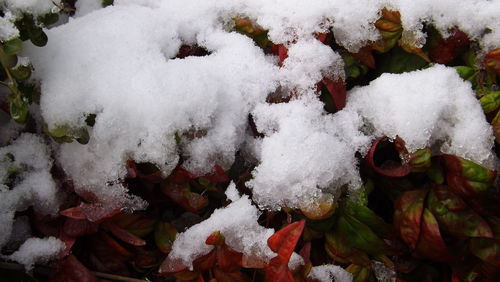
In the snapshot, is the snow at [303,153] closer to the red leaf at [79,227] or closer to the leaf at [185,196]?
the leaf at [185,196]

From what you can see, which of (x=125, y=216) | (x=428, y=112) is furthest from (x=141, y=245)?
(x=428, y=112)

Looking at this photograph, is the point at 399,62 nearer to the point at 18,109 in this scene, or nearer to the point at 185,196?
the point at 185,196

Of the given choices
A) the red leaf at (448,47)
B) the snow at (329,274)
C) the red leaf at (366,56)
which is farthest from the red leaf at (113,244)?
the red leaf at (448,47)

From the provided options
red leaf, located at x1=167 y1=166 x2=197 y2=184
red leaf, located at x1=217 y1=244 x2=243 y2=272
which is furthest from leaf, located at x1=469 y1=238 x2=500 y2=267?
red leaf, located at x1=167 y1=166 x2=197 y2=184

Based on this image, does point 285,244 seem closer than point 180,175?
Yes

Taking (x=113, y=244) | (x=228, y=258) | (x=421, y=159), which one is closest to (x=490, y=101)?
(x=421, y=159)

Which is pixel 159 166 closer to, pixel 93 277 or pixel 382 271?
pixel 93 277

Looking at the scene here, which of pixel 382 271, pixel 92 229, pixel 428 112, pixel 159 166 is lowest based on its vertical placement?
pixel 382 271
